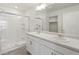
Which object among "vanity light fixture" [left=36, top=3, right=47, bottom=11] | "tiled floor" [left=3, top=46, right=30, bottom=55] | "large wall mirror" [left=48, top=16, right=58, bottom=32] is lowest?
"tiled floor" [left=3, top=46, right=30, bottom=55]

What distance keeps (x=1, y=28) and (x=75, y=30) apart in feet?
3.60

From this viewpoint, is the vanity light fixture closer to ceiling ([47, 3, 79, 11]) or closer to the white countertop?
ceiling ([47, 3, 79, 11])

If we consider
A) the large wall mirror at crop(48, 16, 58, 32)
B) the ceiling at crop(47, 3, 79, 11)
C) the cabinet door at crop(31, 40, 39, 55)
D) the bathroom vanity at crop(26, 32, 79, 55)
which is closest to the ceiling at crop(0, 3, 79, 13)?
the ceiling at crop(47, 3, 79, 11)

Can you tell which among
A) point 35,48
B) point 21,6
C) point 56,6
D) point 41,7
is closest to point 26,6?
point 21,6

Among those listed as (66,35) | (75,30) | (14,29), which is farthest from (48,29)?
(14,29)

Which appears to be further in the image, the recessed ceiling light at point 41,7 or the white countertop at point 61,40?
the recessed ceiling light at point 41,7

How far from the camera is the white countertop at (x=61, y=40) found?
3.50ft

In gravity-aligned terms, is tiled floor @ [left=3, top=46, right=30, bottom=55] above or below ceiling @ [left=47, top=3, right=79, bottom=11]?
below

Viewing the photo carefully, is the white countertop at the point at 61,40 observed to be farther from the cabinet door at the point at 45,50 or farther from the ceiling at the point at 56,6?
the ceiling at the point at 56,6

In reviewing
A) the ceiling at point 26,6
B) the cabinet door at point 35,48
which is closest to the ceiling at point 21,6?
the ceiling at point 26,6

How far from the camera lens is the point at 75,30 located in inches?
45.7

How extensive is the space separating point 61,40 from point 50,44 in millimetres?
174

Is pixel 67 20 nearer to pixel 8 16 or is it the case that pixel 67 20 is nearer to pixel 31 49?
pixel 31 49

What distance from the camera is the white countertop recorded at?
1067 millimetres
